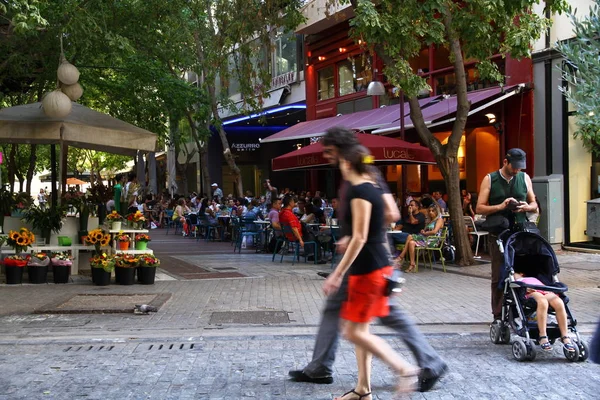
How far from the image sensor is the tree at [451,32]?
12.2 meters

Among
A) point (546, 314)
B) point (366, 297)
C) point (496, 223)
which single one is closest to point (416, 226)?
point (496, 223)

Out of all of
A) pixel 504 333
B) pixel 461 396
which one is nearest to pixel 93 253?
pixel 504 333

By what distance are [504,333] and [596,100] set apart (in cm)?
525

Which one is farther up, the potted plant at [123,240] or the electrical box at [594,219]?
the electrical box at [594,219]

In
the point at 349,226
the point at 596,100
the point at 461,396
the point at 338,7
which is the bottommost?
the point at 461,396

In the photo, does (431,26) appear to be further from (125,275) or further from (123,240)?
(125,275)

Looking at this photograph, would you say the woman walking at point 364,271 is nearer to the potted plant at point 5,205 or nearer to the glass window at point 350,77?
the potted plant at point 5,205

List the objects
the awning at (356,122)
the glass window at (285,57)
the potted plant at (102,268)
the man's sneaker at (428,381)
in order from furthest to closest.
Answer: the glass window at (285,57) < the awning at (356,122) < the potted plant at (102,268) < the man's sneaker at (428,381)

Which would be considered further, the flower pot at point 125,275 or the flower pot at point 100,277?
the flower pot at point 125,275

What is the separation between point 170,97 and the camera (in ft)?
60.3

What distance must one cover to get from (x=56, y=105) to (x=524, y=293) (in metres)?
8.27

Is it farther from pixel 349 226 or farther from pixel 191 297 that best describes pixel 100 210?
pixel 349 226

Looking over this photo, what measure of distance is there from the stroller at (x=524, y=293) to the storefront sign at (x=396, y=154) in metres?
7.06

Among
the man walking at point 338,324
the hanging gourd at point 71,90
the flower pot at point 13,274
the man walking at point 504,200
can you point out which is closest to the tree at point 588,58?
the man walking at point 504,200
